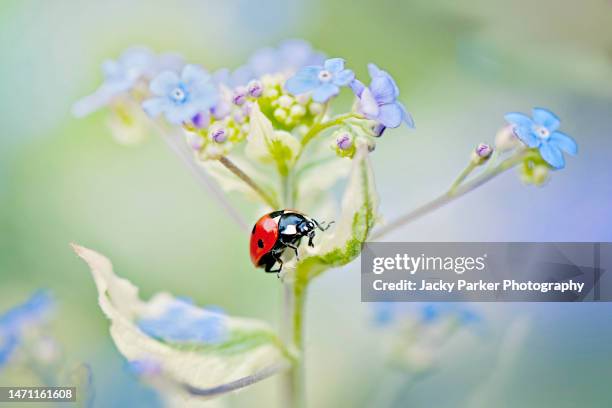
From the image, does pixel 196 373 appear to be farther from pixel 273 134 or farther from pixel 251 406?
pixel 251 406

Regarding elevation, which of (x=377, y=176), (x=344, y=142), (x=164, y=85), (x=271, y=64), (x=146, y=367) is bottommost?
(x=146, y=367)

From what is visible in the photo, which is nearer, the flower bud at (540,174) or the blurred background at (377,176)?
the flower bud at (540,174)

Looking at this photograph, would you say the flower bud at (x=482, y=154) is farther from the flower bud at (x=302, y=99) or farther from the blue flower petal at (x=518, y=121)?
the flower bud at (x=302, y=99)

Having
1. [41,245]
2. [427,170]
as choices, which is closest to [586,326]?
[427,170]

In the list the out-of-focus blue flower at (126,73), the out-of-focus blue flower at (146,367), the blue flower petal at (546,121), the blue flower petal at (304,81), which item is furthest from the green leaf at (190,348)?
the blue flower petal at (546,121)

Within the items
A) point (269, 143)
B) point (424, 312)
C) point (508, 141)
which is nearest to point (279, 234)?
point (269, 143)

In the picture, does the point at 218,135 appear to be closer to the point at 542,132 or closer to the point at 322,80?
the point at 322,80
